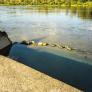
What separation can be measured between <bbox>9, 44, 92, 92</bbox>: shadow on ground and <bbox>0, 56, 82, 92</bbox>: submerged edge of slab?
174 inches

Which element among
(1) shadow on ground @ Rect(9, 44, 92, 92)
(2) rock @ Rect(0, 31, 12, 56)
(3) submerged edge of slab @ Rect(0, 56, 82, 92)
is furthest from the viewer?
(2) rock @ Rect(0, 31, 12, 56)

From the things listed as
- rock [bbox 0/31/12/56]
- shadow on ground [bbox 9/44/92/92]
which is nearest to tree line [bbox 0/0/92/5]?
rock [bbox 0/31/12/56]

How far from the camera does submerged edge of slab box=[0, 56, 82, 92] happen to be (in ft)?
32.9

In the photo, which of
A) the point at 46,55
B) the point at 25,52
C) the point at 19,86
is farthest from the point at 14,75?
the point at 25,52

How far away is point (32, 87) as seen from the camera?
403 inches

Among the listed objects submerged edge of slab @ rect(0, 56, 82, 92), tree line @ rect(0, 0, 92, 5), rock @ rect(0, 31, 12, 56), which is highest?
submerged edge of slab @ rect(0, 56, 82, 92)

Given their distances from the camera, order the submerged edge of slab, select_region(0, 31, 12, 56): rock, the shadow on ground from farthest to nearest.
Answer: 1. select_region(0, 31, 12, 56): rock
2. the shadow on ground
3. the submerged edge of slab

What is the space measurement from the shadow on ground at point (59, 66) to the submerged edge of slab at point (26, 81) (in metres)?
4.43

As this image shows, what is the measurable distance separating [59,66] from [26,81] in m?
8.34

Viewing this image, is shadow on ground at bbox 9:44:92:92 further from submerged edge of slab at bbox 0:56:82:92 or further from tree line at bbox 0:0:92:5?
tree line at bbox 0:0:92:5

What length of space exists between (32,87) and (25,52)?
14.0 m

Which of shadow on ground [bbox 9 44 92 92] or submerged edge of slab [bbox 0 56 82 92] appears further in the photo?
shadow on ground [bbox 9 44 92 92]

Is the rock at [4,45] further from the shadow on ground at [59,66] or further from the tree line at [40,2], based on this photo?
the tree line at [40,2]

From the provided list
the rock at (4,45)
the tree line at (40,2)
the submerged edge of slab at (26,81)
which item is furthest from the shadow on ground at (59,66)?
the tree line at (40,2)
